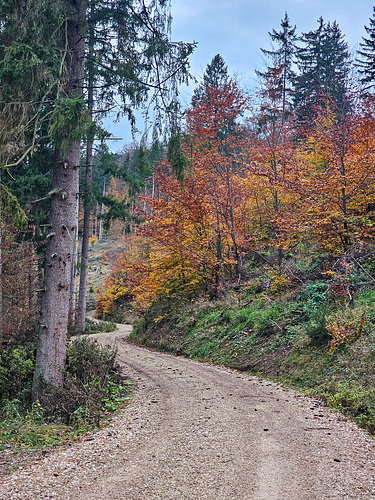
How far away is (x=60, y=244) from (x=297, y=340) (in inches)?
252

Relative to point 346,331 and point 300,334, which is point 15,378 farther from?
point 346,331

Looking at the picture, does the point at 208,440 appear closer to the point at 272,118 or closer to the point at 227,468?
the point at 227,468

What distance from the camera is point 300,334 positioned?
8.95 metres

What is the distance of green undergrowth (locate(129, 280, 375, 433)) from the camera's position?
20.8 feet

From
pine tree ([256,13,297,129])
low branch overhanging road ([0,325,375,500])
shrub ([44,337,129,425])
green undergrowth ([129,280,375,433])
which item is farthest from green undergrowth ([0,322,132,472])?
pine tree ([256,13,297,129])

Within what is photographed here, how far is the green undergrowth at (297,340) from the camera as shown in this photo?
20.8ft

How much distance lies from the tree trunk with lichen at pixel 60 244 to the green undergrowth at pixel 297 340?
17.4 ft

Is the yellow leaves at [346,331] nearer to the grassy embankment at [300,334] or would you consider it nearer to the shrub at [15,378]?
the grassy embankment at [300,334]

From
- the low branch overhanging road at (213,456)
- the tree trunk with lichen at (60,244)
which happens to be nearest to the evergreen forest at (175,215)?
the tree trunk with lichen at (60,244)

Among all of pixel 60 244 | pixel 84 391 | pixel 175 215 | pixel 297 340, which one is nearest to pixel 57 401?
pixel 84 391

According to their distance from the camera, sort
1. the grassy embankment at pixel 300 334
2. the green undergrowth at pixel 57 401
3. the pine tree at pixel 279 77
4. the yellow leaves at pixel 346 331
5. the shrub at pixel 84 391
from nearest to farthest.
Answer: the green undergrowth at pixel 57 401 < the shrub at pixel 84 391 < the grassy embankment at pixel 300 334 < the yellow leaves at pixel 346 331 < the pine tree at pixel 279 77

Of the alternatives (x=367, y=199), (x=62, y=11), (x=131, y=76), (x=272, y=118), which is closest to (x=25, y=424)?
(x=131, y=76)

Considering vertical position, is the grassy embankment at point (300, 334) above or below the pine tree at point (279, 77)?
below

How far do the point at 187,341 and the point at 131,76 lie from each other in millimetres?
9802
